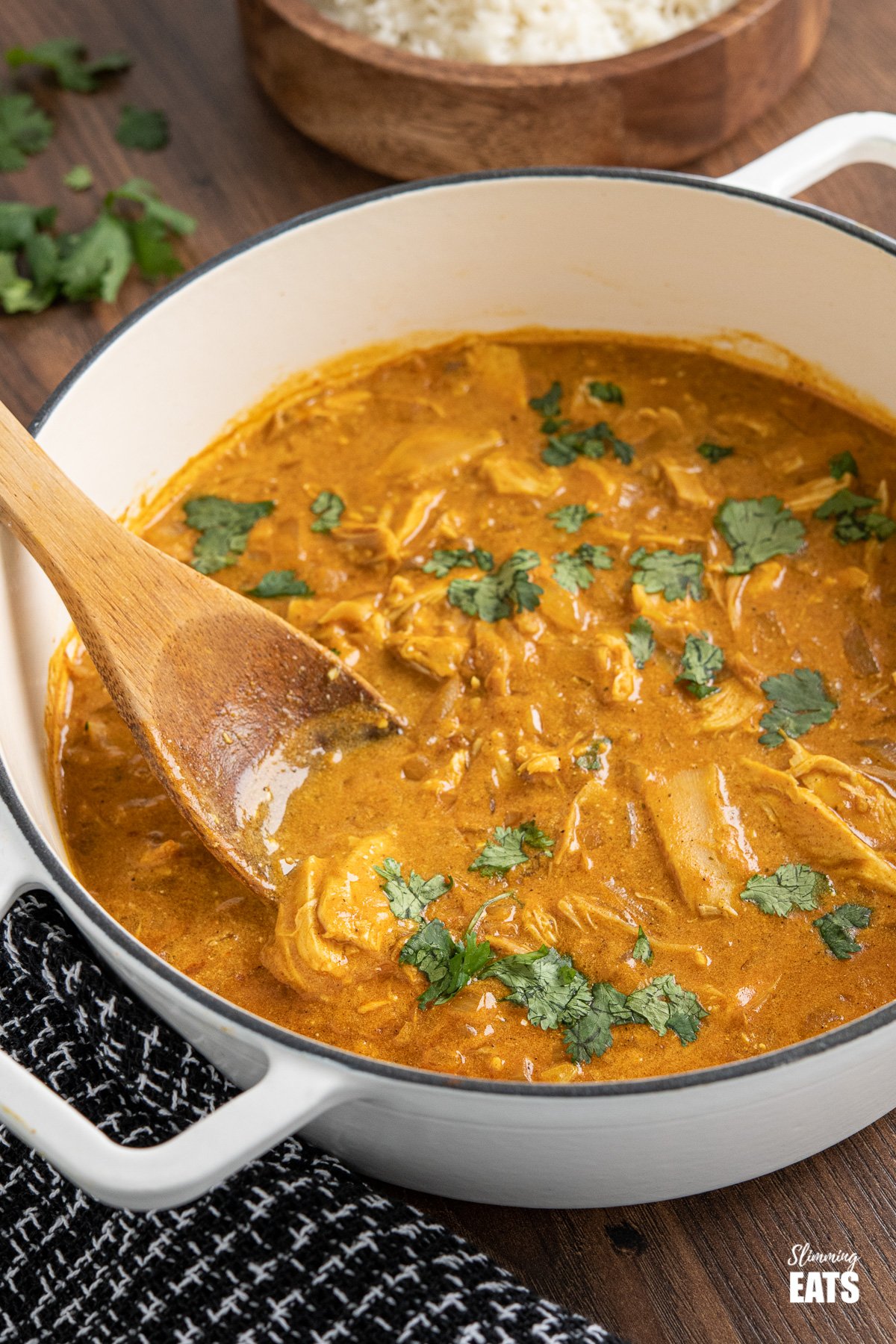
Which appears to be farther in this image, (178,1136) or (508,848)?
(508,848)

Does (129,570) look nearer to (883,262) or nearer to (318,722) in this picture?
(318,722)

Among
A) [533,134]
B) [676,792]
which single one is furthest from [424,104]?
[676,792]

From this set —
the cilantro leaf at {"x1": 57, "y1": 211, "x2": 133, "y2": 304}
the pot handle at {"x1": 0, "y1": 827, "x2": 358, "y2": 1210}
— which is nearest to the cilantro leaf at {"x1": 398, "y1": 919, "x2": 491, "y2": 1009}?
the pot handle at {"x1": 0, "y1": 827, "x2": 358, "y2": 1210}

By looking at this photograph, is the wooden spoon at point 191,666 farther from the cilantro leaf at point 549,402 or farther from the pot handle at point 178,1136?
the cilantro leaf at point 549,402

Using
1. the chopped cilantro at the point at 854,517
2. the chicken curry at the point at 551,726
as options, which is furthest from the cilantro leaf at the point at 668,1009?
the chopped cilantro at the point at 854,517

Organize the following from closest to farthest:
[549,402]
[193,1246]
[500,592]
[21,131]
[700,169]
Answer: [193,1246] → [500,592] → [549,402] → [700,169] → [21,131]

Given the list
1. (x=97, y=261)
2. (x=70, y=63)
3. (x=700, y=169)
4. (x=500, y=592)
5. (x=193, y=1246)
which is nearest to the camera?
(x=193, y=1246)

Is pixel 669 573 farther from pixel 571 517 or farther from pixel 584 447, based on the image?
pixel 584 447

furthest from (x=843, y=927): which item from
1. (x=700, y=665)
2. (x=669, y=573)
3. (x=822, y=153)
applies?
(x=822, y=153)
